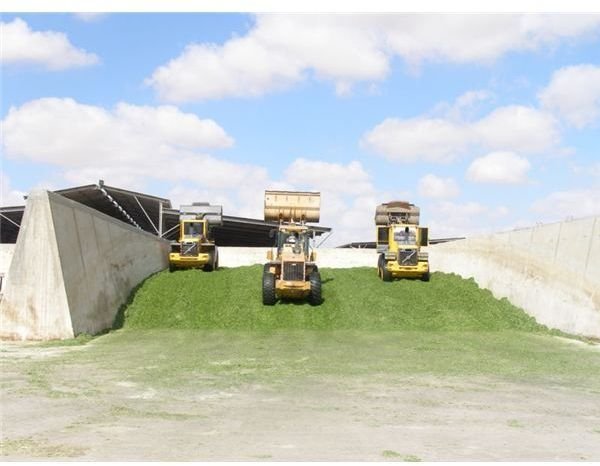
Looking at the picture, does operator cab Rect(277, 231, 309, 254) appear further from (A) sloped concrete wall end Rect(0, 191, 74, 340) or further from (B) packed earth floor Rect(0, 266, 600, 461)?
(A) sloped concrete wall end Rect(0, 191, 74, 340)

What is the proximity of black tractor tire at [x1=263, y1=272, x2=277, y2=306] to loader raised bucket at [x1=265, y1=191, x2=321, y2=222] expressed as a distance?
609 cm

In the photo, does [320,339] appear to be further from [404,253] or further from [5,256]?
[5,256]

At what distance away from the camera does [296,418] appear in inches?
352

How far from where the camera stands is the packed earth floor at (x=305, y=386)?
24.2ft

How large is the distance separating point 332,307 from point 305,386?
45.2 ft

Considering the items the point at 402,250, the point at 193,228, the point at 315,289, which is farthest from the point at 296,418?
the point at 193,228

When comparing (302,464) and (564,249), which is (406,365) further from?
(564,249)

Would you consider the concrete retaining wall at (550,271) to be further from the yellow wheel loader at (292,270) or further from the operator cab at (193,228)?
the operator cab at (193,228)

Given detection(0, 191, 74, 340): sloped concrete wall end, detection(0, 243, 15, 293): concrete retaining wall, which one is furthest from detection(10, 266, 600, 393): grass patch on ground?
detection(0, 243, 15, 293): concrete retaining wall

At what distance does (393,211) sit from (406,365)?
62.7ft

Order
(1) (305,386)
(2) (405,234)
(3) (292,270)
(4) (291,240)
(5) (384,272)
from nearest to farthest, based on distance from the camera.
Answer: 1. (1) (305,386)
2. (3) (292,270)
3. (4) (291,240)
4. (5) (384,272)
5. (2) (405,234)

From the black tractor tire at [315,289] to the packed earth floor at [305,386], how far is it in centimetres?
27

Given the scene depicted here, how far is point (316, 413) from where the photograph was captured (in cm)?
935

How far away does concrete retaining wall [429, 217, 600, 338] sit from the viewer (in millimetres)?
20953
